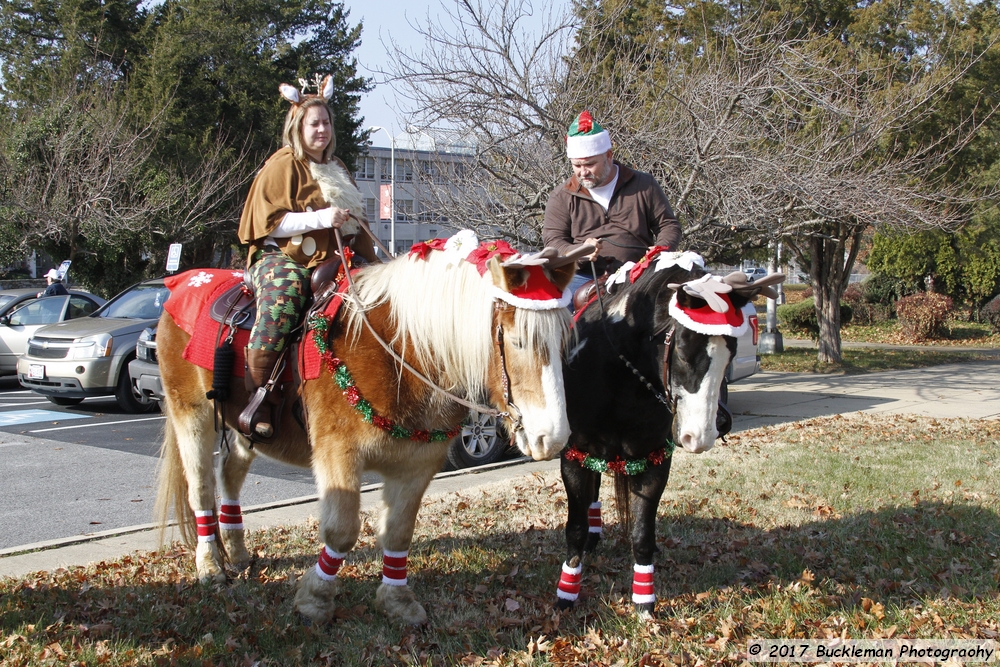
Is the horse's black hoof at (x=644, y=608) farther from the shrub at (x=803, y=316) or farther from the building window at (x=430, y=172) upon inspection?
the shrub at (x=803, y=316)

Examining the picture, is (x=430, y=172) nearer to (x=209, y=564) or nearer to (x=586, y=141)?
(x=586, y=141)

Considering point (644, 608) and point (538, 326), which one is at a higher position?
point (538, 326)

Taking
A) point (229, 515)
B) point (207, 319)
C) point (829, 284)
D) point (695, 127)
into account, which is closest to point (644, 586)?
point (229, 515)

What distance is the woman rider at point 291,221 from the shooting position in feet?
13.3

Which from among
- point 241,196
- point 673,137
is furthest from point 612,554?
point 241,196

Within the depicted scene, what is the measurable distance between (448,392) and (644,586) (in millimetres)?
1445

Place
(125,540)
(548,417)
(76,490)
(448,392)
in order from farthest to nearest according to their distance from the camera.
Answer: (76,490) → (125,540) → (448,392) → (548,417)

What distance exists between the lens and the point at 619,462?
411 centimetres

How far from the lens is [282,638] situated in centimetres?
392

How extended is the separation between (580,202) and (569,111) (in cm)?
686

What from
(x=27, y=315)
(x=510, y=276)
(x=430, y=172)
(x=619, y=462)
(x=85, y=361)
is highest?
(x=430, y=172)

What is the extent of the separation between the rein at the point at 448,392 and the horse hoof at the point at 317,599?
1157 mm

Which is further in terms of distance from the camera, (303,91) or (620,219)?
(620,219)

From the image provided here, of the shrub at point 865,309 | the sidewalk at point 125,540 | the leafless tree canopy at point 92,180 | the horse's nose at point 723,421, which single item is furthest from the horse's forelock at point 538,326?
the shrub at point 865,309
